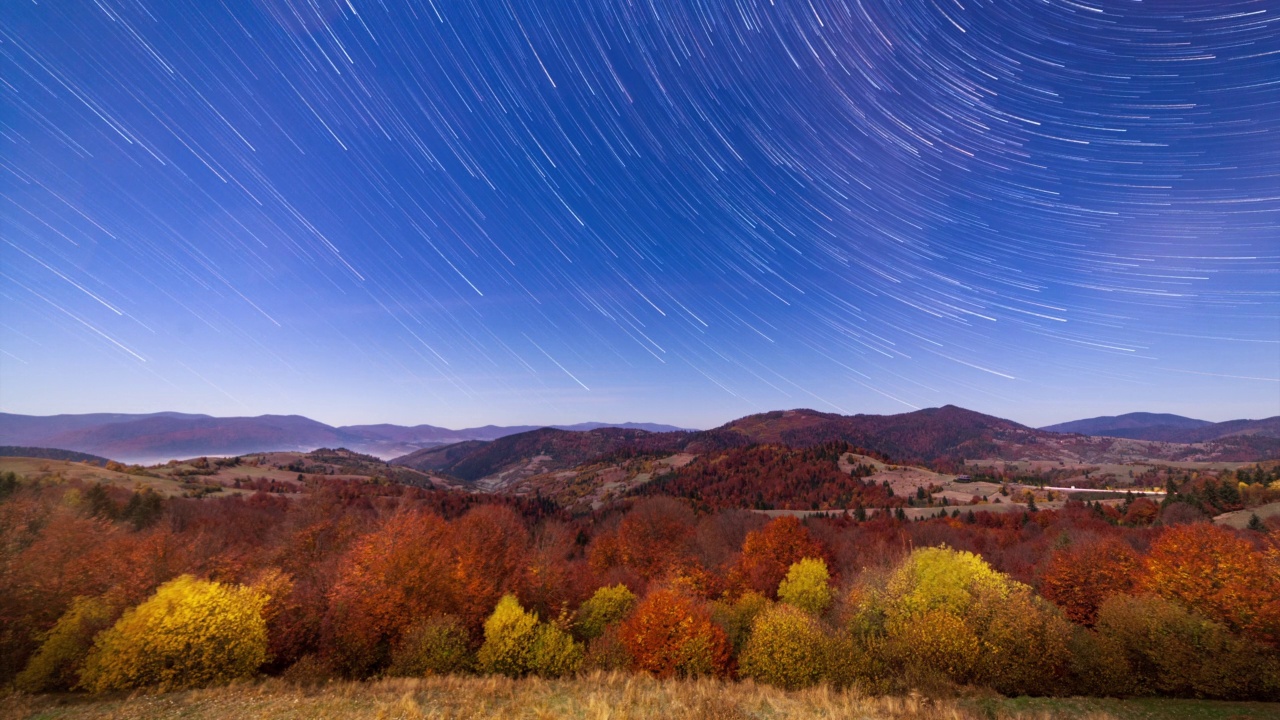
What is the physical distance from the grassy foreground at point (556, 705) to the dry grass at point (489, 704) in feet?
0.14

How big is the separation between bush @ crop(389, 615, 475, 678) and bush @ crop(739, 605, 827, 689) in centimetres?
2095

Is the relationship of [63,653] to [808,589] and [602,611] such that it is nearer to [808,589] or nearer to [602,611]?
[602,611]

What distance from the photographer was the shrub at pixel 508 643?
35781mm

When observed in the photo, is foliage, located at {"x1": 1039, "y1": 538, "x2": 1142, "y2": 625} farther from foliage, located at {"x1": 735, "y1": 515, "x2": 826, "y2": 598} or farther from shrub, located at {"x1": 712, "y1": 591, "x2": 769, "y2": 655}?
shrub, located at {"x1": 712, "y1": 591, "x2": 769, "y2": 655}

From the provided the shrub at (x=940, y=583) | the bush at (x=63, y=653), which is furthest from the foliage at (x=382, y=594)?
the shrub at (x=940, y=583)

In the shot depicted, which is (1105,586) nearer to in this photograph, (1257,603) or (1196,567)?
(1196,567)

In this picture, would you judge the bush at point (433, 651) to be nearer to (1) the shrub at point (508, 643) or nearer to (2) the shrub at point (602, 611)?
(1) the shrub at point (508, 643)

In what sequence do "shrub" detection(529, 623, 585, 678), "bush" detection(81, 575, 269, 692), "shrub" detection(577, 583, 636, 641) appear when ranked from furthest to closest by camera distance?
"shrub" detection(577, 583, 636, 641), "shrub" detection(529, 623, 585, 678), "bush" detection(81, 575, 269, 692)

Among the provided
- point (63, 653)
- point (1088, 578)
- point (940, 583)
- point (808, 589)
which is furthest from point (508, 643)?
point (1088, 578)

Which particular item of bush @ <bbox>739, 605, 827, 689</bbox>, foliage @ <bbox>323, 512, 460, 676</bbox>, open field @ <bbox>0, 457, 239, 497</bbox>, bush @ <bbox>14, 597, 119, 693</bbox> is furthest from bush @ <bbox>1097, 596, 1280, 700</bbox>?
open field @ <bbox>0, 457, 239, 497</bbox>

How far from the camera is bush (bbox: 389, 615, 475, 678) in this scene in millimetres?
33375

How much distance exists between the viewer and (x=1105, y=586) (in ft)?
168

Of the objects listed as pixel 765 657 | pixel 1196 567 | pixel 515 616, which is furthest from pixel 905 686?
pixel 1196 567

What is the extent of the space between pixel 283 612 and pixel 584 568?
47.8m
